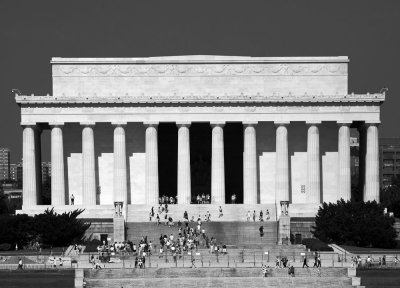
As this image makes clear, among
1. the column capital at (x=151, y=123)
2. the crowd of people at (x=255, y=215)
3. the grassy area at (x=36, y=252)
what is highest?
the column capital at (x=151, y=123)

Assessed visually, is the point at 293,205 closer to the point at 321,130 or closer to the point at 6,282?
the point at 321,130

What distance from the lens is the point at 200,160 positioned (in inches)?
6457

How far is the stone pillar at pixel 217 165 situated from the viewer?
510 feet

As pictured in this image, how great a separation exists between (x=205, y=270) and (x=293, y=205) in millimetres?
40962

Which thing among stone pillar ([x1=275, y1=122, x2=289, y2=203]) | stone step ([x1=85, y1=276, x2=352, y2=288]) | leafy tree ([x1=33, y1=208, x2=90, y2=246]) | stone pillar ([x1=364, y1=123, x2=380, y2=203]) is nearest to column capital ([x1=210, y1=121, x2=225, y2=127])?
stone pillar ([x1=275, y1=122, x2=289, y2=203])

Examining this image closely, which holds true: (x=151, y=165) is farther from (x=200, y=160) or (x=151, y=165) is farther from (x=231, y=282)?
(x=231, y=282)

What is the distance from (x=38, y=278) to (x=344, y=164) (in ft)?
176

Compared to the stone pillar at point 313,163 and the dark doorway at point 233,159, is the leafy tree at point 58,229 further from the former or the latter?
the dark doorway at point 233,159

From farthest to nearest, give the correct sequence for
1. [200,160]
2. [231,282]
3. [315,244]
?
1. [200,160]
2. [315,244]
3. [231,282]

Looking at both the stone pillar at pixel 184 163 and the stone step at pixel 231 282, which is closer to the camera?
the stone step at pixel 231 282

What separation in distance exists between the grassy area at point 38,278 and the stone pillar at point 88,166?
39.0 m

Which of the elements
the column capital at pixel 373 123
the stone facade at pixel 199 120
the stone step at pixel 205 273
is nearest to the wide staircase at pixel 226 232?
the stone facade at pixel 199 120

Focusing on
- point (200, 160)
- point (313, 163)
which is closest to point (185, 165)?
point (200, 160)

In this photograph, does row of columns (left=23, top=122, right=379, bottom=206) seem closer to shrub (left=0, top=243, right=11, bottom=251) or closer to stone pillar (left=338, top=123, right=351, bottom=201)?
stone pillar (left=338, top=123, right=351, bottom=201)
